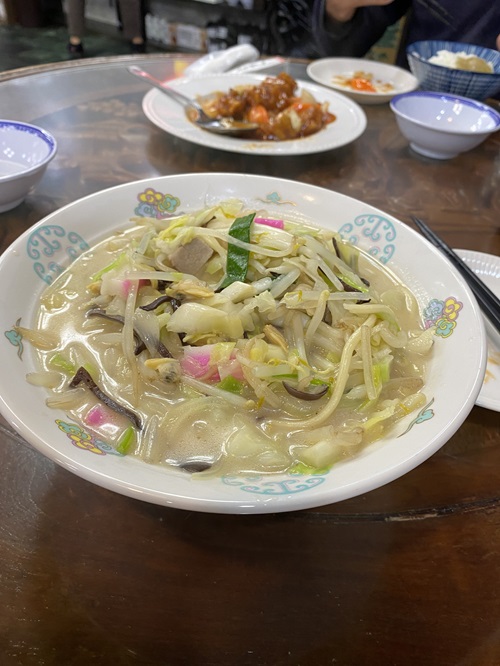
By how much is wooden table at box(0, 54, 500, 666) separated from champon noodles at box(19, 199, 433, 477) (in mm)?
148

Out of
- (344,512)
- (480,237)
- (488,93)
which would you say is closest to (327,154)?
(480,237)

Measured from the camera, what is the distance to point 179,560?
36.6 inches

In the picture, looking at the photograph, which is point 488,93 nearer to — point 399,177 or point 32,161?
point 399,177

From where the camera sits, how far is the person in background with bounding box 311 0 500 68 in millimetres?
3871

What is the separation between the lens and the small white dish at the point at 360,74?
10.3 feet

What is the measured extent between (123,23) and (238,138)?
24.1 ft

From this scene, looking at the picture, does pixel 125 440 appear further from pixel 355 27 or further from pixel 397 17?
pixel 397 17

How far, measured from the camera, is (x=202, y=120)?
8.20 feet

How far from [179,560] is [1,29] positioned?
400 inches

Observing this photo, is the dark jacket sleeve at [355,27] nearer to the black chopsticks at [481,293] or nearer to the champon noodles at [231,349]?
the black chopsticks at [481,293]

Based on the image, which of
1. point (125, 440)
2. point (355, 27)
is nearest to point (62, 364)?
point (125, 440)

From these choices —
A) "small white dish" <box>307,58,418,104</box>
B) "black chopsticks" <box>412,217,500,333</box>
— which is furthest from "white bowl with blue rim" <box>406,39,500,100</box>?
"black chopsticks" <box>412,217,500,333</box>

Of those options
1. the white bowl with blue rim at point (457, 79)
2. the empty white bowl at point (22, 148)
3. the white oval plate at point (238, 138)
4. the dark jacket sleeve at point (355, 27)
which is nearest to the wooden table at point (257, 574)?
the empty white bowl at point (22, 148)

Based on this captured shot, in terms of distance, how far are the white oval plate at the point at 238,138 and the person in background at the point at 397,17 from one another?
166 centimetres
